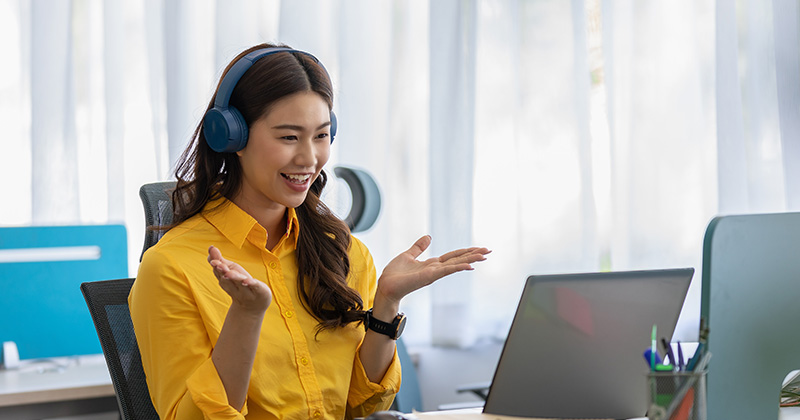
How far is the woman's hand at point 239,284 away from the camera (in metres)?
0.99

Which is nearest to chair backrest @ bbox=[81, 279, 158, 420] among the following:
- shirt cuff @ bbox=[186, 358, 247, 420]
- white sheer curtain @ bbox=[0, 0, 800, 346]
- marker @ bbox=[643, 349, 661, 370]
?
shirt cuff @ bbox=[186, 358, 247, 420]

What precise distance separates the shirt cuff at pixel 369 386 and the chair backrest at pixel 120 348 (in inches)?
14.6

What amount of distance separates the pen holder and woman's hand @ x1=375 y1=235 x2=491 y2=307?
0.38 m

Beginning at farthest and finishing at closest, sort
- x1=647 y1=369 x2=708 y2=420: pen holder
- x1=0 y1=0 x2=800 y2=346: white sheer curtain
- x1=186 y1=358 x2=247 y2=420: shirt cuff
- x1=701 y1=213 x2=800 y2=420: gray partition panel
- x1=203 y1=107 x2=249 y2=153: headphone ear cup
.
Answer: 1. x1=0 y1=0 x2=800 y2=346: white sheer curtain
2. x1=203 y1=107 x2=249 y2=153: headphone ear cup
3. x1=186 y1=358 x2=247 y2=420: shirt cuff
4. x1=701 y1=213 x2=800 y2=420: gray partition panel
5. x1=647 y1=369 x2=708 y2=420: pen holder

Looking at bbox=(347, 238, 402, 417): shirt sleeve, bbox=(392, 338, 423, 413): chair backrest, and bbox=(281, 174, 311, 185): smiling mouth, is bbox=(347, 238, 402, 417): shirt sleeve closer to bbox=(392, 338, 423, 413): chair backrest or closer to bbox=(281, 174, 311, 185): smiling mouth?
bbox=(281, 174, 311, 185): smiling mouth

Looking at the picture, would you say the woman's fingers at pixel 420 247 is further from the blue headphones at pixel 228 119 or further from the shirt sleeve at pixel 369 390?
the blue headphones at pixel 228 119

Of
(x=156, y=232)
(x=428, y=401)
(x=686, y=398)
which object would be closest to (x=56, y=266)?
(x=156, y=232)

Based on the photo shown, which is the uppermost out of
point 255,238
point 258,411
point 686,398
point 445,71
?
point 445,71

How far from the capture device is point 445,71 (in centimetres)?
264

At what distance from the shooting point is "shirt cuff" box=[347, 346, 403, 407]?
1.41 m

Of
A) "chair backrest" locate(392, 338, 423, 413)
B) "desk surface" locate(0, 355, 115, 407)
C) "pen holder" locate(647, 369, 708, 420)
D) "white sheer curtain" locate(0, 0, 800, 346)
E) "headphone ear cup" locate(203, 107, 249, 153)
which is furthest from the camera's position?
"white sheer curtain" locate(0, 0, 800, 346)

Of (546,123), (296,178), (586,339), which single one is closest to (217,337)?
(296,178)

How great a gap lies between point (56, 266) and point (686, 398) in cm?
188

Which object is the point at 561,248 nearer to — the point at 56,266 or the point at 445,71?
the point at 445,71
